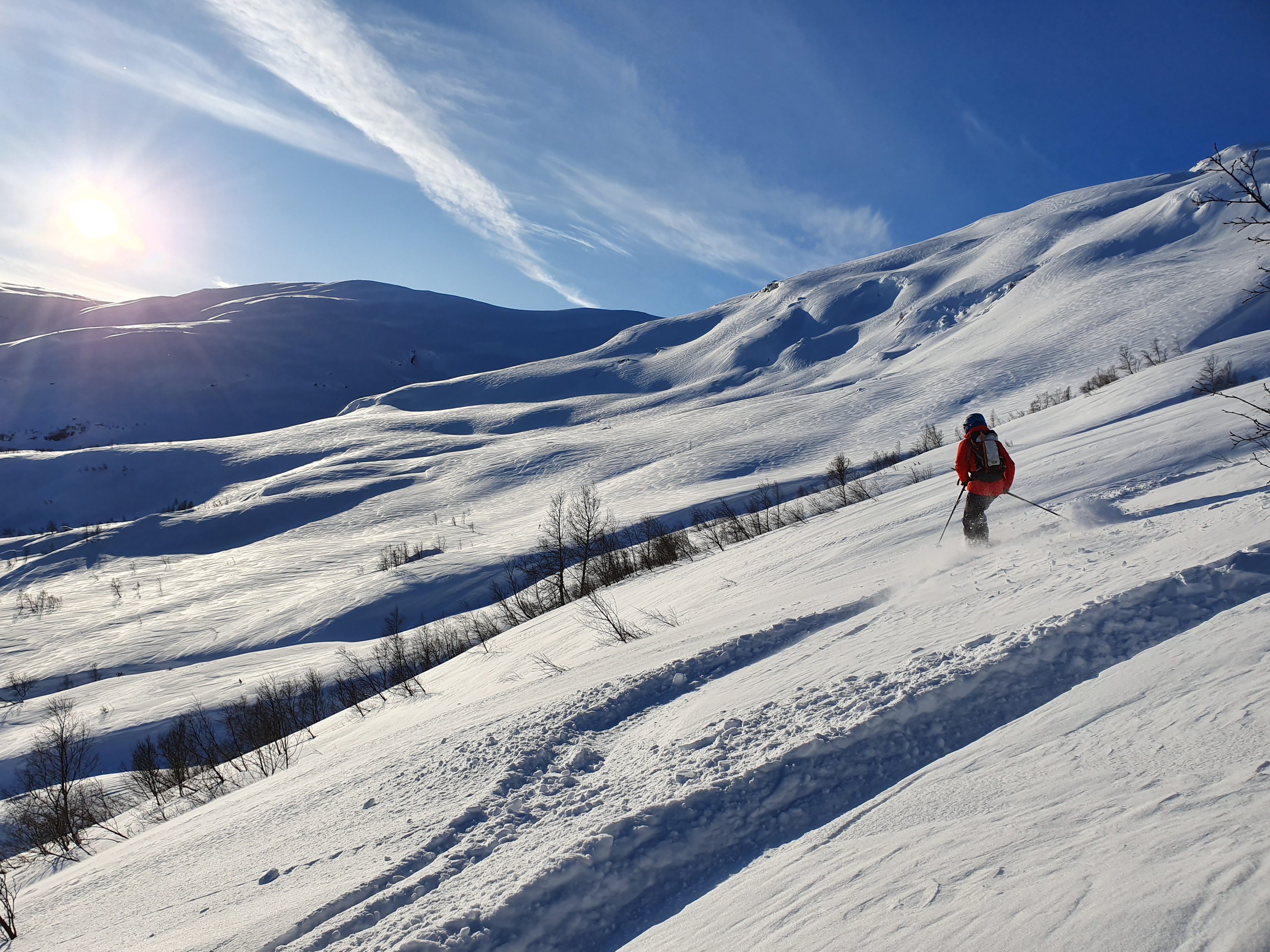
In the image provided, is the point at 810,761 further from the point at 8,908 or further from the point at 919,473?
the point at 919,473

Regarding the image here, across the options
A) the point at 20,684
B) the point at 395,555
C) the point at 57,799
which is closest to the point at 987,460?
the point at 57,799

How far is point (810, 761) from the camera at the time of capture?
319 centimetres

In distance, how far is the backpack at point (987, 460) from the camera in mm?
7070

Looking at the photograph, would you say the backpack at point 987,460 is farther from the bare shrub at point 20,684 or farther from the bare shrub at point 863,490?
the bare shrub at point 20,684

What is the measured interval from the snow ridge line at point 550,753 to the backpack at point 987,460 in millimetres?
2558

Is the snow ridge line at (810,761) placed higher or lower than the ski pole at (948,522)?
lower

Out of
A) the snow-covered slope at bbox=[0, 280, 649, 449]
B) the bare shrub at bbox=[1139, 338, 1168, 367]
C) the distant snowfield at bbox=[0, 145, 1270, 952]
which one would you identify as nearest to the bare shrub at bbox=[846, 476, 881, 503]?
the distant snowfield at bbox=[0, 145, 1270, 952]

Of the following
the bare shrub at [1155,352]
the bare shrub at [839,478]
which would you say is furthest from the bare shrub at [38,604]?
the bare shrub at [1155,352]

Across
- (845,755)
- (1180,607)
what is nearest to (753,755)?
(845,755)

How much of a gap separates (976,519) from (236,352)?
297 ft

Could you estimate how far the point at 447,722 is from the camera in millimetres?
5262

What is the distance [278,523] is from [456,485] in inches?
340

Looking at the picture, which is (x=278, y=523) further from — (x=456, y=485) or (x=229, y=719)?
(x=229, y=719)

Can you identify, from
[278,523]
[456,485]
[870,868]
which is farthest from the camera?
[456,485]
